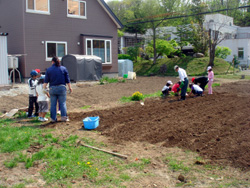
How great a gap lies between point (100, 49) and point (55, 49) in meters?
4.17

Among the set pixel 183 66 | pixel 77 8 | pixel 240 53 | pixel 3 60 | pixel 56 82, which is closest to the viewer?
pixel 56 82

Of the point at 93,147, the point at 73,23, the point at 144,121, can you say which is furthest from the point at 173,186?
the point at 73,23

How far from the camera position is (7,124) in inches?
340

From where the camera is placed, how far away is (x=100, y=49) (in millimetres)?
23609

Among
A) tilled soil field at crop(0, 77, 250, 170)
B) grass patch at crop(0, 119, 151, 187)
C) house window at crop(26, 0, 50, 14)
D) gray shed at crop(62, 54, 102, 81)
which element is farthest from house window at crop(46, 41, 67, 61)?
grass patch at crop(0, 119, 151, 187)

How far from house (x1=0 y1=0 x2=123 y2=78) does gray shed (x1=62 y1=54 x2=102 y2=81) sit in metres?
1.61

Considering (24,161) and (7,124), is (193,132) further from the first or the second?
(7,124)

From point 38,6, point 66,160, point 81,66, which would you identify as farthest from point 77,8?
point 66,160

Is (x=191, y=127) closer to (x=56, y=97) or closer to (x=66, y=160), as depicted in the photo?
(x=66, y=160)

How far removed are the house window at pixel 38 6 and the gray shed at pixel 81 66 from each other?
3.59 m

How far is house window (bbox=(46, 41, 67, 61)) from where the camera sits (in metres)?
20.3

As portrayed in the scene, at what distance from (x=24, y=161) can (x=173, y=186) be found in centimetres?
294

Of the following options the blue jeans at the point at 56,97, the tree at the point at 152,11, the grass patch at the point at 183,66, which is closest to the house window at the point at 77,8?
the grass patch at the point at 183,66

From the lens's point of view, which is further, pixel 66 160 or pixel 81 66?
pixel 81 66
